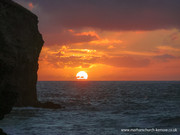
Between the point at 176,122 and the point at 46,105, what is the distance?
23.4m

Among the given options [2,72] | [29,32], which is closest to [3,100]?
[2,72]

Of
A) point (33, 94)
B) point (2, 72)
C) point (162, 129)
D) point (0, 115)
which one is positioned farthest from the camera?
point (33, 94)

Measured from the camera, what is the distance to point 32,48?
123ft

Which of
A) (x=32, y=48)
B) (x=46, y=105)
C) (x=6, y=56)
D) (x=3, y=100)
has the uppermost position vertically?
(x=32, y=48)

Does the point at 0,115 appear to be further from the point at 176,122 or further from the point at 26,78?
the point at 26,78

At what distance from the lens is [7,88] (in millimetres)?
17281

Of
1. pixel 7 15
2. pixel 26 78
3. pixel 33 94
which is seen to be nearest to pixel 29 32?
pixel 26 78

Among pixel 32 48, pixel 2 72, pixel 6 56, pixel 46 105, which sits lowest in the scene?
pixel 46 105

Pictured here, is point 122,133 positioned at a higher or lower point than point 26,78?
lower

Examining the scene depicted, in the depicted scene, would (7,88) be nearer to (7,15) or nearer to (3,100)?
(3,100)

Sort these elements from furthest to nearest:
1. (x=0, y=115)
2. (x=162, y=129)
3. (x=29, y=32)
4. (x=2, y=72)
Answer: (x=29, y=32)
(x=162, y=129)
(x=0, y=115)
(x=2, y=72)

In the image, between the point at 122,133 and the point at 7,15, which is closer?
the point at 122,133

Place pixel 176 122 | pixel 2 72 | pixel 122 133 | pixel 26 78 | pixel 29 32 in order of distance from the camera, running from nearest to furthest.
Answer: pixel 2 72 → pixel 122 133 → pixel 176 122 → pixel 29 32 → pixel 26 78

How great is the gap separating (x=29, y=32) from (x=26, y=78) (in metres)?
8.06
